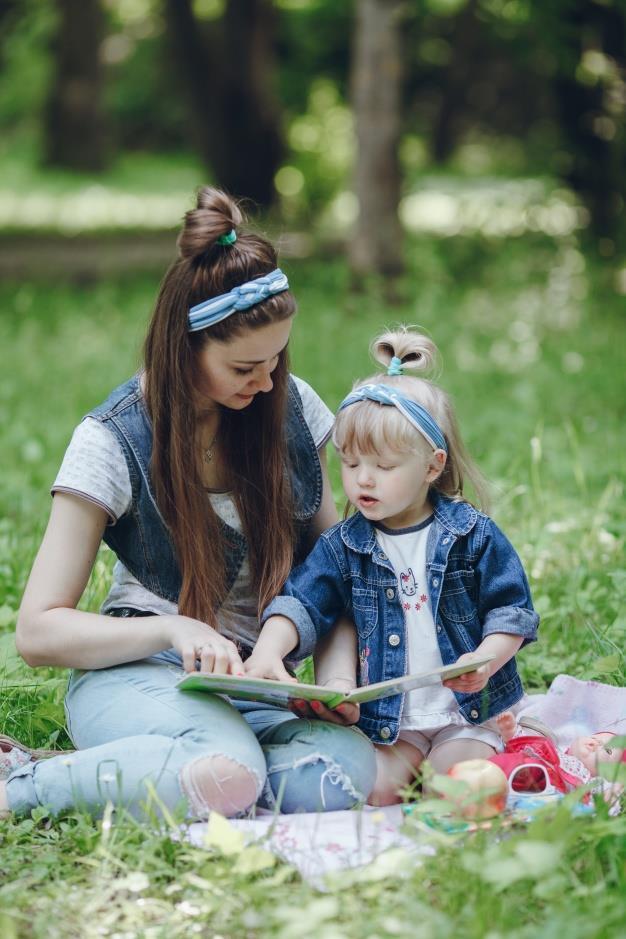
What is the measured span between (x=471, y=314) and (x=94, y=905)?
24.2 feet

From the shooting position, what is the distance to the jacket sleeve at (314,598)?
2751 millimetres

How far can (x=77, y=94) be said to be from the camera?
20.3 m

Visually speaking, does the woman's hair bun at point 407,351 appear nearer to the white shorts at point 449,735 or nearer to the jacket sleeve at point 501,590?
the jacket sleeve at point 501,590

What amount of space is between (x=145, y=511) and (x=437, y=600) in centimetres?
66

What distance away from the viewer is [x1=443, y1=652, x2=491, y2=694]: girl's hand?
2.60 metres

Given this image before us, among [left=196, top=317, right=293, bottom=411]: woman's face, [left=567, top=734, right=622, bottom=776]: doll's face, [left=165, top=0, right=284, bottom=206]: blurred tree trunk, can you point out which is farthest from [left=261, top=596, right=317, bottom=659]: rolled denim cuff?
[left=165, top=0, right=284, bottom=206]: blurred tree trunk

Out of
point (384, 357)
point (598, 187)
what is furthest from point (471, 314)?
point (384, 357)

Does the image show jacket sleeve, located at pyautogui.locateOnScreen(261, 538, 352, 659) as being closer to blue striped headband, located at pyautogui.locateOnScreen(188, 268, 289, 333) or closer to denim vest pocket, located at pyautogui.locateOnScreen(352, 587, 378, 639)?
denim vest pocket, located at pyautogui.locateOnScreen(352, 587, 378, 639)

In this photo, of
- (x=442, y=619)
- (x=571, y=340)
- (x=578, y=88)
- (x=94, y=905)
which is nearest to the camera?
(x=94, y=905)

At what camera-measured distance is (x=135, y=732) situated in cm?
263

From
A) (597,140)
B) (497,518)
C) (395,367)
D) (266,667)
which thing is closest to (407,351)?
(395,367)

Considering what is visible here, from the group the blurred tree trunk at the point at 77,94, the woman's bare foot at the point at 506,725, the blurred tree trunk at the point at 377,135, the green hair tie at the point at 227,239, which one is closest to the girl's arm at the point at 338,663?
the woman's bare foot at the point at 506,725

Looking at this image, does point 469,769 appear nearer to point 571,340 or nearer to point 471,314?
point 571,340

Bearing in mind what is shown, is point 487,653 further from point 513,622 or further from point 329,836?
point 329,836
